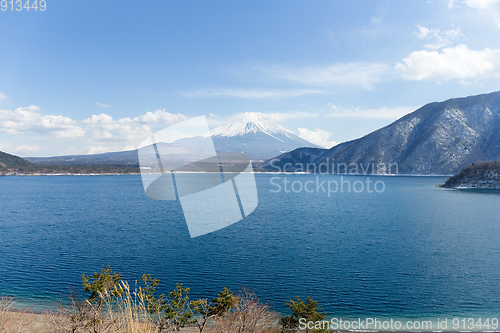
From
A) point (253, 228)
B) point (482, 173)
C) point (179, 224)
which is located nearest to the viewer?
point (253, 228)

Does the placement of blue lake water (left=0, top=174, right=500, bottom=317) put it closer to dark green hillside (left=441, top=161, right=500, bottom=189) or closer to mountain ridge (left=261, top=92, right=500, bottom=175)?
dark green hillside (left=441, top=161, right=500, bottom=189)

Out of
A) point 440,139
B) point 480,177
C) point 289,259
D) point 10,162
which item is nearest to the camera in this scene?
point 289,259

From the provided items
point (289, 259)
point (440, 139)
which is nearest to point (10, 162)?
point (289, 259)

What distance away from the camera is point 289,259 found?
704 inches

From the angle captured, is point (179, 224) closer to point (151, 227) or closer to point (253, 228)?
point (151, 227)

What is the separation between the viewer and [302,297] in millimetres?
→ 12914

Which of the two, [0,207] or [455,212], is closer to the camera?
[455,212]

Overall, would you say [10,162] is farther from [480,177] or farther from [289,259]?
[480,177]

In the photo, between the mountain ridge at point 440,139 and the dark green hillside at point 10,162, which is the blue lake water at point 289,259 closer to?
the mountain ridge at point 440,139

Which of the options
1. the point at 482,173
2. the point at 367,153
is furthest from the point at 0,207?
the point at 367,153

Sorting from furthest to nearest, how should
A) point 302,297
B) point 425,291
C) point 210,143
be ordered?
point 425,291 → point 302,297 → point 210,143

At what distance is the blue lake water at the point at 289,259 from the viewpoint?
43.6 ft

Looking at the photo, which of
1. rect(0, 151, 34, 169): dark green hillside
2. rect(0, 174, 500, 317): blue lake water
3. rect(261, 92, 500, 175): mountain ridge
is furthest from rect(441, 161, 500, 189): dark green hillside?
rect(0, 151, 34, 169): dark green hillside

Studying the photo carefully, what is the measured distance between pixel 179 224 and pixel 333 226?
47.9 ft
